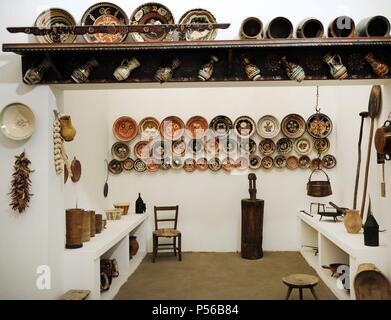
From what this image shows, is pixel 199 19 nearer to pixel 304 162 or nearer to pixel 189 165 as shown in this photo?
pixel 189 165

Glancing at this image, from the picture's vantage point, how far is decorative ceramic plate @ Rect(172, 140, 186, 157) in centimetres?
601

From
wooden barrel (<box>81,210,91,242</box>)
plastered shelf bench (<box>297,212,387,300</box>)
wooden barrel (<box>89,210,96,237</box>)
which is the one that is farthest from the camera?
wooden barrel (<box>89,210,96,237</box>)

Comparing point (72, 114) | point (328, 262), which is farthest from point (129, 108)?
point (328, 262)

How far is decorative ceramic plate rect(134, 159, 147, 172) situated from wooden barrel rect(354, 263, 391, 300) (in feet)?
11.9

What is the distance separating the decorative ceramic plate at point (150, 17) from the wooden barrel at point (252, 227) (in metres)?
3.11

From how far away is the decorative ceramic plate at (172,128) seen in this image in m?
6.00

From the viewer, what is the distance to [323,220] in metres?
5.17

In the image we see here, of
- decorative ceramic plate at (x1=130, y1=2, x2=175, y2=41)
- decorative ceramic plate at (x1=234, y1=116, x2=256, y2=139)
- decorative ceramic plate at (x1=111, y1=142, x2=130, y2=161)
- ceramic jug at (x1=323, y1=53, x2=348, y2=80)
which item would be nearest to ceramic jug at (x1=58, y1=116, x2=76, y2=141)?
decorative ceramic plate at (x1=130, y1=2, x2=175, y2=41)

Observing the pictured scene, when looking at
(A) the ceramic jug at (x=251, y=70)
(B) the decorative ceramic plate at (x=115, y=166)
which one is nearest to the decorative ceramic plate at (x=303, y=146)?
(B) the decorative ceramic plate at (x=115, y=166)

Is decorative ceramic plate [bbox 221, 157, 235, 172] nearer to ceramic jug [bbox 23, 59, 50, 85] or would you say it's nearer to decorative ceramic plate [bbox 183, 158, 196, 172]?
decorative ceramic plate [bbox 183, 158, 196, 172]

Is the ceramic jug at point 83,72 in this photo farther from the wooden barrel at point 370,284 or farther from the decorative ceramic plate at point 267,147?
the decorative ceramic plate at point 267,147
